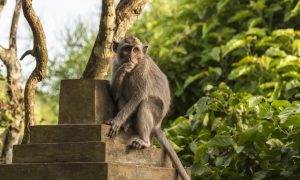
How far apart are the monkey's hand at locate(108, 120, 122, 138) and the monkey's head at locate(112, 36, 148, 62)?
0.79 metres

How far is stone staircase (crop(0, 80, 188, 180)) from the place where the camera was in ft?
25.8

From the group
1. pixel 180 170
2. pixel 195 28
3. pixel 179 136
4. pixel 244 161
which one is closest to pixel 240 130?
pixel 244 161

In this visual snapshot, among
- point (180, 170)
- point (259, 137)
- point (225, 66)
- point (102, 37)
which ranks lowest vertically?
point (180, 170)

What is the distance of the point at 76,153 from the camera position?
26.2 ft

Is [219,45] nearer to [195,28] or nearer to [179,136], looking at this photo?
[195,28]

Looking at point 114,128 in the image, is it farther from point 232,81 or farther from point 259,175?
point 232,81

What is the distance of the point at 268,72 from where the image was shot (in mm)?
15211

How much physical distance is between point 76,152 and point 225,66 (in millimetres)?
9460

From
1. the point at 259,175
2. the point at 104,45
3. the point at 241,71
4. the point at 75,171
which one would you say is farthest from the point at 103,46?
the point at 241,71

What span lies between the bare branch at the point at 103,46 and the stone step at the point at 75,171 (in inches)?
69.6

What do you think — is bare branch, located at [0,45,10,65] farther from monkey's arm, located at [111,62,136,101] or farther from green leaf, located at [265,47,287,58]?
green leaf, located at [265,47,287,58]

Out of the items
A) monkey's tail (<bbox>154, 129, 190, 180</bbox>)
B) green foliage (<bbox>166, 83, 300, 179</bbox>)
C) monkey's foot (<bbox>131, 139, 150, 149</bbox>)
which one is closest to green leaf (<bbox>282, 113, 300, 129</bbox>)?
green foliage (<bbox>166, 83, 300, 179</bbox>)

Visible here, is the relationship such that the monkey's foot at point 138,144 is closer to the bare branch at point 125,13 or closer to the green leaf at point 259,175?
the bare branch at point 125,13

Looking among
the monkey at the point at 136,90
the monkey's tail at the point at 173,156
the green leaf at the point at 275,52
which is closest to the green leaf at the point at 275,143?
the monkey's tail at the point at 173,156
